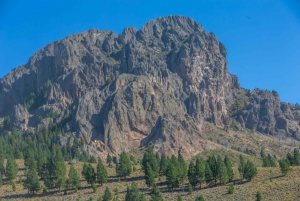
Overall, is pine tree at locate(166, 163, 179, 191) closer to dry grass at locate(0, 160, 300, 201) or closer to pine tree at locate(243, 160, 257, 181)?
dry grass at locate(0, 160, 300, 201)

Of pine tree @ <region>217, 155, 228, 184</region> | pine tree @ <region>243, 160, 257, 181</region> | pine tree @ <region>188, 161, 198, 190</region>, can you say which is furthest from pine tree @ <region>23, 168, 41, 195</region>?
pine tree @ <region>243, 160, 257, 181</region>

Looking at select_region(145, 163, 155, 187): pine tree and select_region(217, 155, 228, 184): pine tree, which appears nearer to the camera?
select_region(217, 155, 228, 184): pine tree

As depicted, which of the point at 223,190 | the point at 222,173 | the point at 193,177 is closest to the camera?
the point at 223,190

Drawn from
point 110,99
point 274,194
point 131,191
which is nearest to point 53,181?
point 131,191

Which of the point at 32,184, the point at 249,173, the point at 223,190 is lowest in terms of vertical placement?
the point at 223,190

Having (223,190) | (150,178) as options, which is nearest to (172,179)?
(150,178)

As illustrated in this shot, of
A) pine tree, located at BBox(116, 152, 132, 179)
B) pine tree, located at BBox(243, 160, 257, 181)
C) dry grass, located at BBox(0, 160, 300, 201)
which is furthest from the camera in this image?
pine tree, located at BBox(116, 152, 132, 179)

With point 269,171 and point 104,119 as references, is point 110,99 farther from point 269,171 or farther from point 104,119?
point 269,171

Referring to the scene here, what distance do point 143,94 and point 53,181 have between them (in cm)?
10155

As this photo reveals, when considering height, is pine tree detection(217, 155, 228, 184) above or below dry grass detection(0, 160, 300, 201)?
above

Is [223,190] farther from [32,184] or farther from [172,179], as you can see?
[32,184]

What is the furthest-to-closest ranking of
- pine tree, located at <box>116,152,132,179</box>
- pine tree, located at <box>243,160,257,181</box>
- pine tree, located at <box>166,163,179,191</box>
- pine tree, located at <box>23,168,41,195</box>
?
pine tree, located at <box>116,152,132,179</box>, pine tree, located at <box>243,160,257,181</box>, pine tree, located at <box>23,168,41,195</box>, pine tree, located at <box>166,163,179,191</box>

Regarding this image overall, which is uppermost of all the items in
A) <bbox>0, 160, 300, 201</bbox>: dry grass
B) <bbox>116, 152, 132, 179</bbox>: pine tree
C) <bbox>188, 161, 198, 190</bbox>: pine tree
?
<bbox>116, 152, 132, 179</bbox>: pine tree

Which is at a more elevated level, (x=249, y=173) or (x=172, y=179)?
(x=249, y=173)
